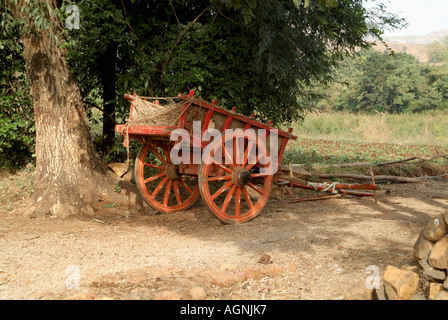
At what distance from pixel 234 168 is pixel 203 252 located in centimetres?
162

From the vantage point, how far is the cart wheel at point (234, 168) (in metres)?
5.58

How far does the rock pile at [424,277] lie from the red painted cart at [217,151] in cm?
257

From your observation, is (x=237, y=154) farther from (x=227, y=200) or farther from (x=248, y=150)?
(x=227, y=200)

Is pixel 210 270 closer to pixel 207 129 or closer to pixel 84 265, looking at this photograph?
pixel 84 265

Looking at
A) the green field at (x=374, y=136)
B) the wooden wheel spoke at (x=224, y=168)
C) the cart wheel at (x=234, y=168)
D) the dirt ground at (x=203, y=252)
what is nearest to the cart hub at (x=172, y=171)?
the dirt ground at (x=203, y=252)

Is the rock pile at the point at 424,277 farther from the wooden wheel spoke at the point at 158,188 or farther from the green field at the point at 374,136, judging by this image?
the green field at the point at 374,136

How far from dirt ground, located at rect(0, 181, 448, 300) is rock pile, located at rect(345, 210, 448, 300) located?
0.25 meters

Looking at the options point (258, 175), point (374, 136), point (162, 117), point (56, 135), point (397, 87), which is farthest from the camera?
point (397, 87)

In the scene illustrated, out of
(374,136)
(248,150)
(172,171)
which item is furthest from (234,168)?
(374,136)

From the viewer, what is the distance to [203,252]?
4582 millimetres

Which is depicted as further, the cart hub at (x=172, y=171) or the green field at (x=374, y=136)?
the green field at (x=374, y=136)

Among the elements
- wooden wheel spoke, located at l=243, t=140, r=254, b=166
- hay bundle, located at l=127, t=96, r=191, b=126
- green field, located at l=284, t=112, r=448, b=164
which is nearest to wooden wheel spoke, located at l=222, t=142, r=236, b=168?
wooden wheel spoke, located at l=243, t=140, r=254, b=166

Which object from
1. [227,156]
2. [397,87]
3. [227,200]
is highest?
[397,87]

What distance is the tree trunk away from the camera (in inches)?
251
